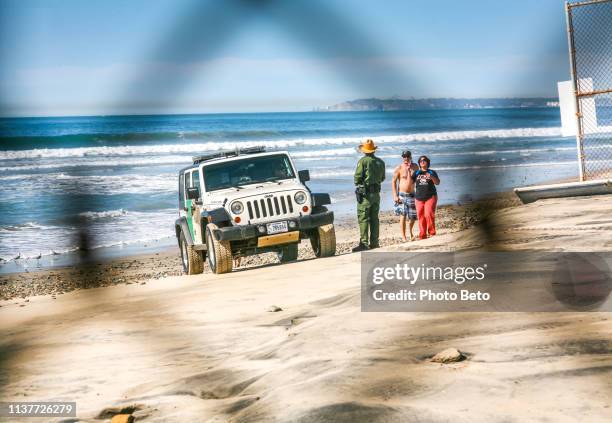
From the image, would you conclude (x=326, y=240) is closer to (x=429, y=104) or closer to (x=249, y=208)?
(x=249, y=208)

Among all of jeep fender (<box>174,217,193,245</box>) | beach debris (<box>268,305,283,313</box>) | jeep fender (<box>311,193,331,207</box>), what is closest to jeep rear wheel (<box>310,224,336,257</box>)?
jeep fender (<box>311,193,331,207</box>)

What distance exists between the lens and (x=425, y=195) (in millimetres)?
10961

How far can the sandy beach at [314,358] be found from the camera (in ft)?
8.77

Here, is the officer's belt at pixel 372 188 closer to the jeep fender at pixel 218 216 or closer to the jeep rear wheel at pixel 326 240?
the jeep rear wheel at pixel 326 240

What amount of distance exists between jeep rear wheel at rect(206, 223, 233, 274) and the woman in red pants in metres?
2.85

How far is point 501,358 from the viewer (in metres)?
3.33

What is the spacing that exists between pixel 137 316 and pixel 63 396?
8.21 feet

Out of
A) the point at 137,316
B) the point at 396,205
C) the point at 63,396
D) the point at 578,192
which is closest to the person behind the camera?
the point at 137,316

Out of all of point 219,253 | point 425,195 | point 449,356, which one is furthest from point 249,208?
point 449,356

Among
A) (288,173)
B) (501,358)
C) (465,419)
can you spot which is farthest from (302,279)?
(465,419)

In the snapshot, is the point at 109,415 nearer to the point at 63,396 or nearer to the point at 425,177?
the point at 63,396

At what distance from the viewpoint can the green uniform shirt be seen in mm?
10664

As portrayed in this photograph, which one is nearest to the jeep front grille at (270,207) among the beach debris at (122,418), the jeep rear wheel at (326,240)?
the jeep rear wheel at (326,240)

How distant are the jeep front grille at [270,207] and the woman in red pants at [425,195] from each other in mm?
1913
